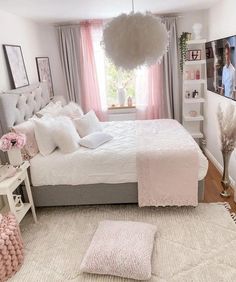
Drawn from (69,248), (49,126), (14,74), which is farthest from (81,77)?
(69,248)

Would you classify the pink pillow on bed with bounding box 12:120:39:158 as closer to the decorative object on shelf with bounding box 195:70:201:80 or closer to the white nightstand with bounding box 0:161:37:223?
the white nightstand with bounding box 0:161:37:223

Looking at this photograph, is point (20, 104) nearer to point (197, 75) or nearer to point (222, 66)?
point (222, 66)

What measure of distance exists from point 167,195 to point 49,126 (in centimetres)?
151

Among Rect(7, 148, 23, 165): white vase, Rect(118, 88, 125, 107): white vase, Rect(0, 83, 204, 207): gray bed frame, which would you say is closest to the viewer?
Rect(7, 148, 23, 165): white vase

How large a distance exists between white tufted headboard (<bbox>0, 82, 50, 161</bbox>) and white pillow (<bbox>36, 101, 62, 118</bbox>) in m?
0.09

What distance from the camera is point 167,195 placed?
2.77 m

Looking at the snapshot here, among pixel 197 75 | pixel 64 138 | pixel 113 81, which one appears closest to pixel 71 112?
pixel 64 138

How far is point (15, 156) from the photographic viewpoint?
101 inches

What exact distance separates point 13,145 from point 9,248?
36.8 inches

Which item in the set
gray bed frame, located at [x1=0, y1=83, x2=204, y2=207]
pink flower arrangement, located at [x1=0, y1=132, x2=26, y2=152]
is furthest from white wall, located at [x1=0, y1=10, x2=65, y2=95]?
pink flower arrangement, located at [x1=0, y1=132, x2=26, y2=152]

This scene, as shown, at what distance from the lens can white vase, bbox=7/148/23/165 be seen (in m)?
2.56

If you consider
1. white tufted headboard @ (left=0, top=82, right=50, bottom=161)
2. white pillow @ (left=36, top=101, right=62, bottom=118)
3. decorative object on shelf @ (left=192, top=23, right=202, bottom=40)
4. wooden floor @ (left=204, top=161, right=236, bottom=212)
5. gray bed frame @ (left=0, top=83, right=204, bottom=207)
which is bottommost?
wooden floor @ (left=204, top=161, right=236, bottom=212)

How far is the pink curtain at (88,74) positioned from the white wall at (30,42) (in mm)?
457

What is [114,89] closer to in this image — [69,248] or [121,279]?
[69,248]
